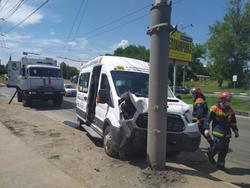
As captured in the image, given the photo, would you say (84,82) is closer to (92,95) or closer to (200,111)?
(92,95)

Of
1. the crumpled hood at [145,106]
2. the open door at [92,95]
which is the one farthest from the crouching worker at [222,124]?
the open door at [92,95]

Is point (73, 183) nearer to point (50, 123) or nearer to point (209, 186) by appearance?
point (209, 186)

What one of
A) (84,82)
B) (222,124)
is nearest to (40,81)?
(84,82)

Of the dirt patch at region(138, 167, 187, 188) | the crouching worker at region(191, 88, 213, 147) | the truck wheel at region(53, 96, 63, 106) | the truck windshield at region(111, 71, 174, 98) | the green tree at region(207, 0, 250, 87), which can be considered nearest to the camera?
the dirt patch at region(138, 167, 187, 188)

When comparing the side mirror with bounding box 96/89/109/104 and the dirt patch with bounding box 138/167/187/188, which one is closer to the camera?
the dirt patch with bounding box 138/167/187/188

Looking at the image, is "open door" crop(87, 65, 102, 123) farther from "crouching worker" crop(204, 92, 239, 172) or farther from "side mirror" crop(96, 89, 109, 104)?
"crouching worker" crop(204, 92, 239, 172)

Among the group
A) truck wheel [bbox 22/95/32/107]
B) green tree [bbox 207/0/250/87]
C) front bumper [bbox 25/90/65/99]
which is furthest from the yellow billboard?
green tree [bbox 207/0/250/87]

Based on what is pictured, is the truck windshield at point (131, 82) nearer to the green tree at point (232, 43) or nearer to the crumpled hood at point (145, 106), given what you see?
the crumpled hood at point (145, 106)

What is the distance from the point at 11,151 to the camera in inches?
308

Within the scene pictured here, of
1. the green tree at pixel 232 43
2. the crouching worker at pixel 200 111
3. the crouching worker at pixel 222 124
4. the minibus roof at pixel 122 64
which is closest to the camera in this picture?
the crouching worker at pixel 222 124

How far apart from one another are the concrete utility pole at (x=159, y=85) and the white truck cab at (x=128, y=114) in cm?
72

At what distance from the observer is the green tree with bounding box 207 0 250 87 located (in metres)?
71.4

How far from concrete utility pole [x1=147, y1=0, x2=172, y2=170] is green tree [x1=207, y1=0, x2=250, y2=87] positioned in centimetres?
6863

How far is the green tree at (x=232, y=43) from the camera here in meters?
71.4
